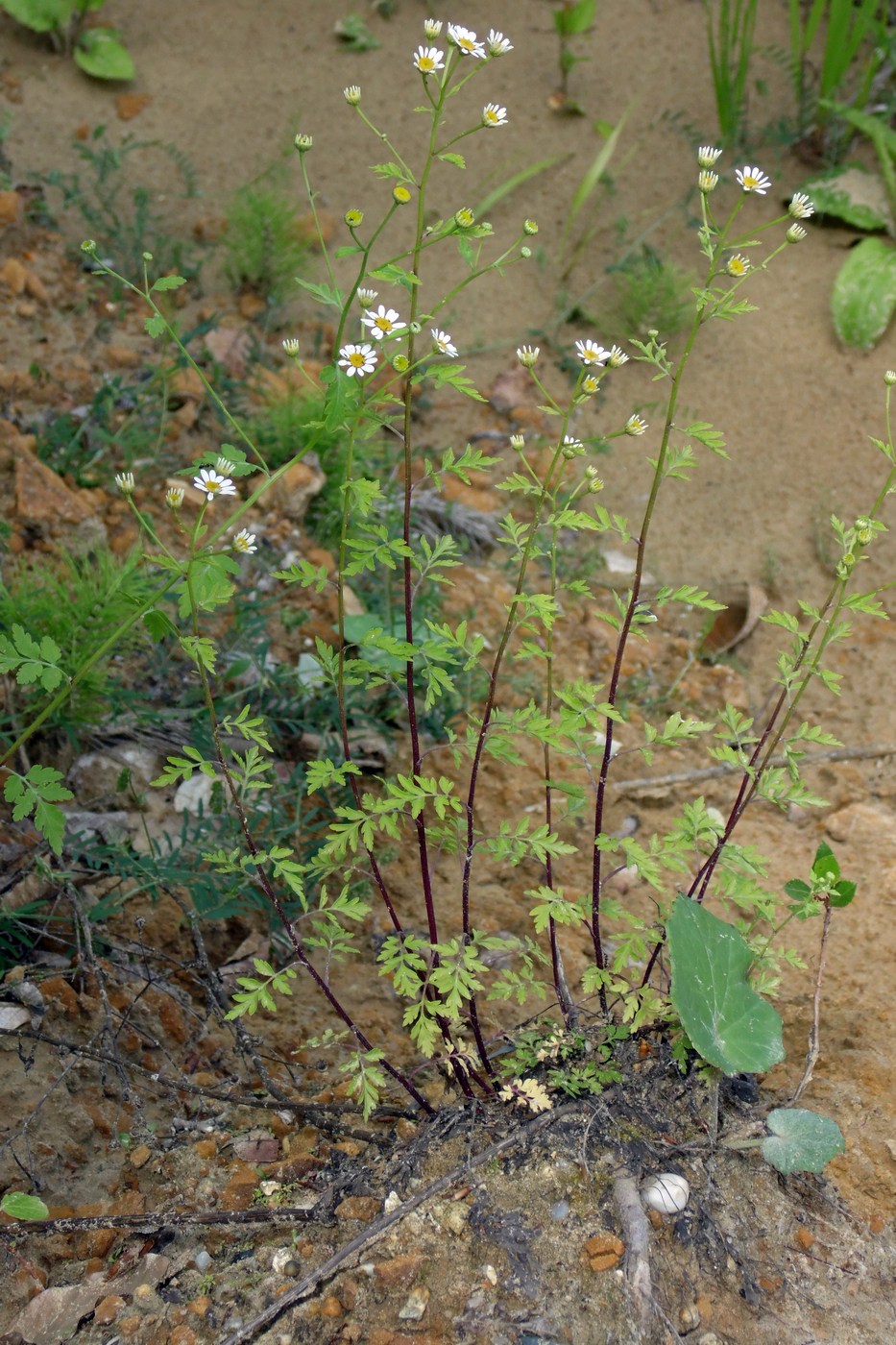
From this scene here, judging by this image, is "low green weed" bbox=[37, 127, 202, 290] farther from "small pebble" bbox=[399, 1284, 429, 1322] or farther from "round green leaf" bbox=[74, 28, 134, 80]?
"small pebble" bbox=[399, 1284, 429, 1322]

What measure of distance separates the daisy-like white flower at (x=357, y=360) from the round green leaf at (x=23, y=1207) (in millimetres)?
1118

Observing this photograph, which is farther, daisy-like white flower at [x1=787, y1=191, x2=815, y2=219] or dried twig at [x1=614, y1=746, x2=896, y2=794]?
dried twig at [x1=614, y1=746, x2=896, y2=794]

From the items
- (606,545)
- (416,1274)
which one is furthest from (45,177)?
(416,1274)

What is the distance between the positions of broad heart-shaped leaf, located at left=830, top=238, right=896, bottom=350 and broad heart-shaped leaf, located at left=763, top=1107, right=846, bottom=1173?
2.95 metres

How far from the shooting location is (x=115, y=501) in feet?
9.64

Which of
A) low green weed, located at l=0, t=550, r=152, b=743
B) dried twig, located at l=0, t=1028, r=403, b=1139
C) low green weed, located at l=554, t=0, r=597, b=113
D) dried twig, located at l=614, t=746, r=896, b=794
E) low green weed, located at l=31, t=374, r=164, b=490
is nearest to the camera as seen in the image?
dried twig, located at l=0, t=1028, r=403, b=1139

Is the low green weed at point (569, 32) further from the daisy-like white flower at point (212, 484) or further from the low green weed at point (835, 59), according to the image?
the daisy-like white flower at point (212, 484)

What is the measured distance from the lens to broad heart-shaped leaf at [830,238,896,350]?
12.2ft

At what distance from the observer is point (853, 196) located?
403cm

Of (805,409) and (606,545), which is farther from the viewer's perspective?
(805,409)

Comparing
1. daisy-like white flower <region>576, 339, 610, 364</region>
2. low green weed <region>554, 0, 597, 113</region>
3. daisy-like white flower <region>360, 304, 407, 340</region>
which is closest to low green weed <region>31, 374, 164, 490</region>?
daisy-like white flower <region>360, 304, 407, 340</region>

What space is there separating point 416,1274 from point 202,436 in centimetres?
239

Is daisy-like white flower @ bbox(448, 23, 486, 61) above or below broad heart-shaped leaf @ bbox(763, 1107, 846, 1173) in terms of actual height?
above

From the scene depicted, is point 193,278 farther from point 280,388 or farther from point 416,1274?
point 416,1274
